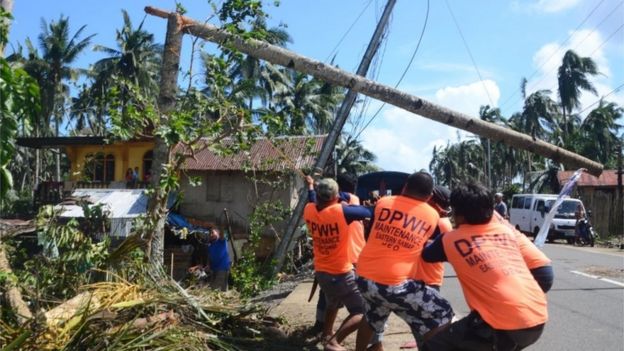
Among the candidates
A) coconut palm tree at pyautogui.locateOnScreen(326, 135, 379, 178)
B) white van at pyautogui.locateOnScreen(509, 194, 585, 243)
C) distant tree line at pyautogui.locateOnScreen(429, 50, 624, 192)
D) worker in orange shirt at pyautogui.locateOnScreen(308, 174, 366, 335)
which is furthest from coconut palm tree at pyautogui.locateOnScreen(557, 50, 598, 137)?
worker in orange shirt at pyautogui.locateOnScreen(308, 174, 366, 335)

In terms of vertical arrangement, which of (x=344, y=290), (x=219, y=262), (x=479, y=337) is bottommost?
(x=219, y=262)

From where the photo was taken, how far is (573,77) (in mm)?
45375

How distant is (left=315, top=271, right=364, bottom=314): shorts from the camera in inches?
207

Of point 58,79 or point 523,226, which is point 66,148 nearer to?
point 58,79

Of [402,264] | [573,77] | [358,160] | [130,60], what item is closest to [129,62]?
[130,60]

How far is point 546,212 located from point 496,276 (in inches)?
874

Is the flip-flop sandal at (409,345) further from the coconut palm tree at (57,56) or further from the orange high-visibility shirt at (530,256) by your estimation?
the coconut palm tree at (57,56)

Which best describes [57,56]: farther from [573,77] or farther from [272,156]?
[573,77]

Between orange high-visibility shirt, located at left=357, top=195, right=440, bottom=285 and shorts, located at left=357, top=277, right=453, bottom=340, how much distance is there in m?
0.06

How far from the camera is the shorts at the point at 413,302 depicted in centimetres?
407

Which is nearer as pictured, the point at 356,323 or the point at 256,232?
the point at 356,323

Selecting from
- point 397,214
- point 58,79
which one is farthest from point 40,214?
point 58,79

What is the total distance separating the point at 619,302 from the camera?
862 cm

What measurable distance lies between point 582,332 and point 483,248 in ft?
13.5
